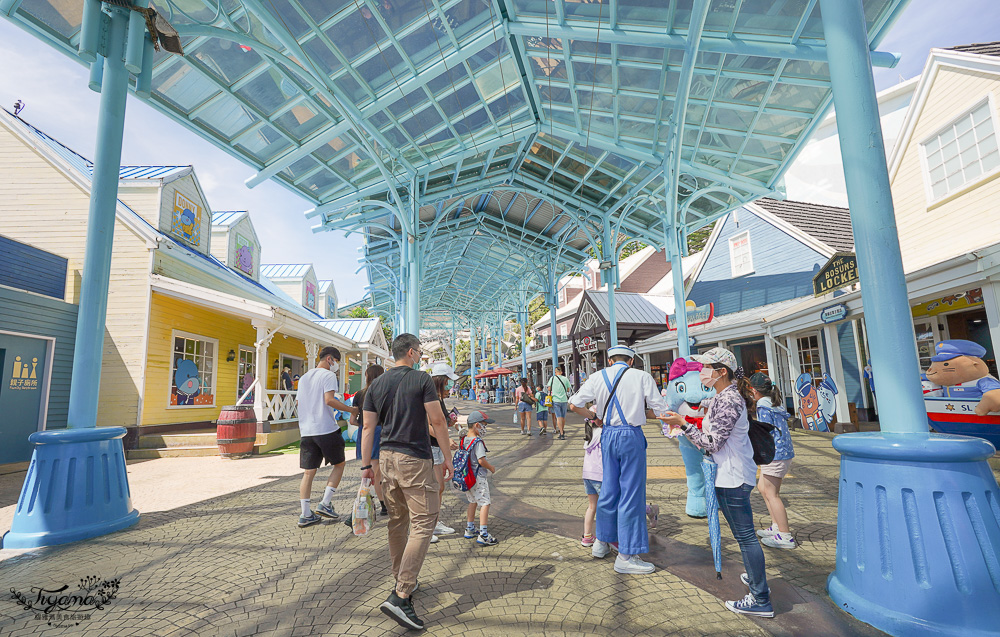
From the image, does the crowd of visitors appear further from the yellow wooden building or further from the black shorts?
the yellow wooden building

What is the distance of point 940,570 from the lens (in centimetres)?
244

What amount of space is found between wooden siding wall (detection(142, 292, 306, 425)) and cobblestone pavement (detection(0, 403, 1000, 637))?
678 cm

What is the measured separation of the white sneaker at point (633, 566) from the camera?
3.54 meters

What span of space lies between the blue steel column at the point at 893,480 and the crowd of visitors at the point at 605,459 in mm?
556

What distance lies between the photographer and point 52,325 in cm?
952

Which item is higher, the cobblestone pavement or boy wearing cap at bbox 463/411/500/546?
boy wearing cap at bbox 463/411/500/546

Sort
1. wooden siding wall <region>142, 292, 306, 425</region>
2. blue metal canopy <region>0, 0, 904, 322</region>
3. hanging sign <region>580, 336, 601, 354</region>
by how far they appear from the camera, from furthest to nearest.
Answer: hanging sign <region>580, 336, 601, 354</region>, wooden siding wall <region>142, 292, 306, 425</region>, blue metal canopy <region>0, 0, 904, 322</region>

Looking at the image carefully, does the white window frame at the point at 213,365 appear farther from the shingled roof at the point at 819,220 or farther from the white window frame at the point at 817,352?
the shingled roof at the point at 819,220

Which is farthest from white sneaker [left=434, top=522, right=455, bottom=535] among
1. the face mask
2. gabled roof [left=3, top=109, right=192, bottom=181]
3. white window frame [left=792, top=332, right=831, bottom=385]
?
gabled roof [left=3, top=109, right=192, bottom=181]

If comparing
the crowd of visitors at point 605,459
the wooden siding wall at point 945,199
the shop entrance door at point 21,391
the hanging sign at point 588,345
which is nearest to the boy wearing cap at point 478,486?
the crowd of visitors at point 605,459

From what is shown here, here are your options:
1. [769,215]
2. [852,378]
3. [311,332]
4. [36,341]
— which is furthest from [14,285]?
[769,215]

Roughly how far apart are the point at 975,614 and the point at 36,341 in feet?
44.0

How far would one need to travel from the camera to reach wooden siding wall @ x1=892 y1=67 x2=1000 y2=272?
27.9 ft

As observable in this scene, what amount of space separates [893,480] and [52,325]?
43.4ft
